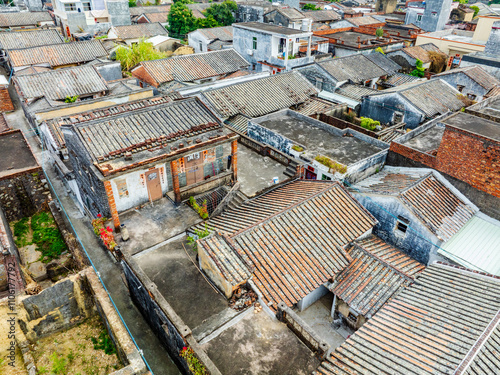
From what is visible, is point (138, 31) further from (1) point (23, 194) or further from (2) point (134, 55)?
(1) point (23, 194)

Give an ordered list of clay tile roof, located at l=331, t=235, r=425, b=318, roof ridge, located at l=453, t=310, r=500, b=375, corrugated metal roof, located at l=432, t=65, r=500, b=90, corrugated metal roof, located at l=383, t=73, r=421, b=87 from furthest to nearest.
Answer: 1. corrugated metal roof, located at l=383, t=73, r=421, b=87
2. corrugated metal roof, located at l=432, t=65, r=500, b=90
3. clay tile roof, located at l=331, t=235, r=425, b=318
4. roof ridge, located at l=453, t=310, r=500, b=375

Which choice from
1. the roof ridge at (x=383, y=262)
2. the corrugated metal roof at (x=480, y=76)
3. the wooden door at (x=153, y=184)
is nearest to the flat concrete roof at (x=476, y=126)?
the roof ridge at (x=383, y=262)

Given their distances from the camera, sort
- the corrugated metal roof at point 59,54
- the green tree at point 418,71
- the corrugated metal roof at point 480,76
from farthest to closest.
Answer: the green tree at point 418,71 < the corrugated metal roof at point 59,54 < the corrugated metal roof at point 480,76

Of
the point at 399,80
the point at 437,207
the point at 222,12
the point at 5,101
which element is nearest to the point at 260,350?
the point at 437,207

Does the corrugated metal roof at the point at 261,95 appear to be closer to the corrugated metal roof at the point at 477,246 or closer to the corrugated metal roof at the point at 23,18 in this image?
the corrugated metal roof at the point at 477,246

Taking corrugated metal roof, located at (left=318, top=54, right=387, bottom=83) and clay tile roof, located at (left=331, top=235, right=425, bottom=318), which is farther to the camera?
corrugated metal roof, located at (left=318, top=54, right=387, bottom=83)

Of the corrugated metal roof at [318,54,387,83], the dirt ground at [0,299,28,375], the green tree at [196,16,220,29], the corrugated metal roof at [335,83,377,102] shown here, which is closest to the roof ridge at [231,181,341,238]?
the dirt ground at [0,299,28,375]

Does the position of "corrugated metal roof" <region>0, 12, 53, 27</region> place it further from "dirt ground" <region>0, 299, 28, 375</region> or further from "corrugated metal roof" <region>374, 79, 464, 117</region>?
"dirt ground" <region>0, 299, 28, 375</region>
